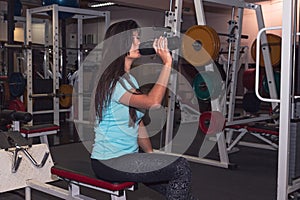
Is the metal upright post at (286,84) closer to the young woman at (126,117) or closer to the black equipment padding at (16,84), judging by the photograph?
the young woman at (126,117)

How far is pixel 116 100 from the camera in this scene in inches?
59.5

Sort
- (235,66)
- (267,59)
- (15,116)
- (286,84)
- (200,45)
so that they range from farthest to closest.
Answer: (267,59) < (235,66) < (200,45) < (15,116) < (286,84)

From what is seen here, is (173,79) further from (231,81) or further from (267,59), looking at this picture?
(267,59)

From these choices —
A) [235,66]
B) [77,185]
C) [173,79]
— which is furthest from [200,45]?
[77,185]

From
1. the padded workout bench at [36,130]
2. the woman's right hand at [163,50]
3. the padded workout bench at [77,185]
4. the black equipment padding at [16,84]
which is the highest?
the woman's right hand at [163,50]

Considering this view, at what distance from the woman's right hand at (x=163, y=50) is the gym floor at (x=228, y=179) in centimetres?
119

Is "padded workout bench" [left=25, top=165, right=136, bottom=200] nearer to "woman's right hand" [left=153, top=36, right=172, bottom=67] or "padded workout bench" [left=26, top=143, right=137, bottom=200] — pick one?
"padded workout bench" [left=26, top=143, right=137, bottom=200]

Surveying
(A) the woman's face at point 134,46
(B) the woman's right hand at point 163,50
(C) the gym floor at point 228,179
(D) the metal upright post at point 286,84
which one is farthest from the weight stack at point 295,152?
(A) the woman's face at point 134,46

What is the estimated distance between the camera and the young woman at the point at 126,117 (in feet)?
4.92

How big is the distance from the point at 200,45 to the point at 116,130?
1.89 meters

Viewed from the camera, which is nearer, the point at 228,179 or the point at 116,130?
the point at 116,130

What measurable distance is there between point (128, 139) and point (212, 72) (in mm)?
1945

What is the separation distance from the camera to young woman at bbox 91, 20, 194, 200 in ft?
4.92

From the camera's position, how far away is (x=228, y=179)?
2.92 meters
